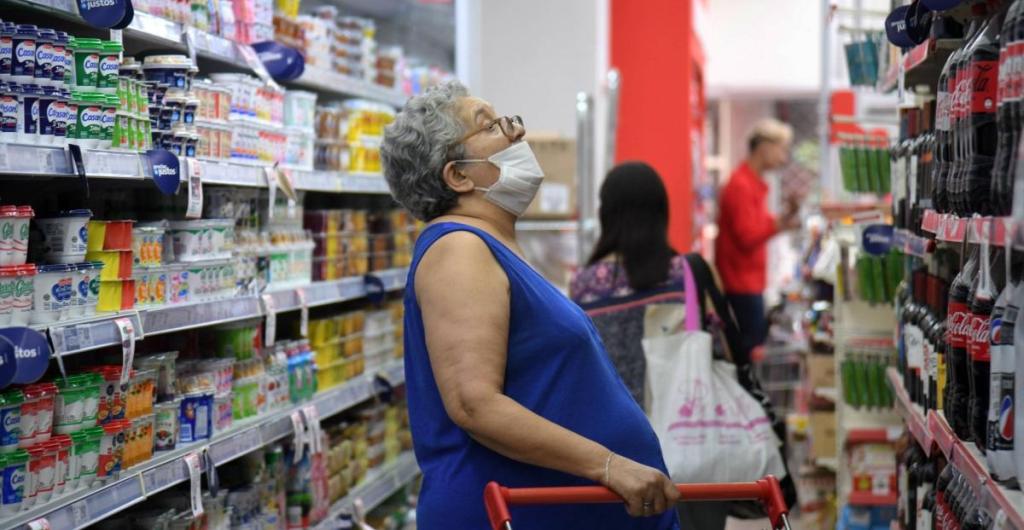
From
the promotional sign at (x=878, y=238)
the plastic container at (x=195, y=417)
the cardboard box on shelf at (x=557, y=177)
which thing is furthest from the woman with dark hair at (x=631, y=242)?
the cardboard box on shelf at (x=557, y=177)

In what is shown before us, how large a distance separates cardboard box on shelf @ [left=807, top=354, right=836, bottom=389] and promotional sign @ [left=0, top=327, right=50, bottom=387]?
14.1ft

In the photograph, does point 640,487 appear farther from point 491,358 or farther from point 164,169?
point 164,169

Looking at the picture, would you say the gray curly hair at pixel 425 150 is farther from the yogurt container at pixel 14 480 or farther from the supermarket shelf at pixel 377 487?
the supermarket shelf at pixel 377 487

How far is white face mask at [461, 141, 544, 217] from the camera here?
2656mm

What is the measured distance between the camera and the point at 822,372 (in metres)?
6.15

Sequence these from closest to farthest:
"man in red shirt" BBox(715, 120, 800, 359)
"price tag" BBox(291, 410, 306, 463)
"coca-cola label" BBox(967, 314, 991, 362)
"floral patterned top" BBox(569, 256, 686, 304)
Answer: "coca-cola label" BBox(967, 314, 991, 362) → "floral patterned top" BBox(569, 256, 686, 304) → "price tag" BBox(291, 410, 306, 463) → "man in red shirt" BBox(715, 120, 800, 359)

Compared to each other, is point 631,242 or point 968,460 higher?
point 631,242

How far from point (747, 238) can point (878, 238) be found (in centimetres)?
453

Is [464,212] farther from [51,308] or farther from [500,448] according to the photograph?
[51,308]

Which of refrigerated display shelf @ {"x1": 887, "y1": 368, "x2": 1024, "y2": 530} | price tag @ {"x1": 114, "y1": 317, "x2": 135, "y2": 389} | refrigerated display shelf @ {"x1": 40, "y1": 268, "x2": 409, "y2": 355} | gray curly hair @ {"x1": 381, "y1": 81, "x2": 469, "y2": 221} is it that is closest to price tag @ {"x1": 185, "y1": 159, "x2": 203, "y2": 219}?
refrigerated display shelf @ {"x1": 40, "y1": 268, "x2": 409, "y2": 355}

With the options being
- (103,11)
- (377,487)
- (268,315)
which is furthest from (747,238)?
(103,11)

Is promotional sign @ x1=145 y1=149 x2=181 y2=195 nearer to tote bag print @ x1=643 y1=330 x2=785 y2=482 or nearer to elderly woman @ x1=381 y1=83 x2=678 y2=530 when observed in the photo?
elderly woman @ x1=381 y1=83 x2=678 y2=530

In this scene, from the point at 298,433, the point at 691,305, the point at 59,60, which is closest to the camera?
the point at 59,60

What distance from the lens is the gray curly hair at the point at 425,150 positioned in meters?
2.63
